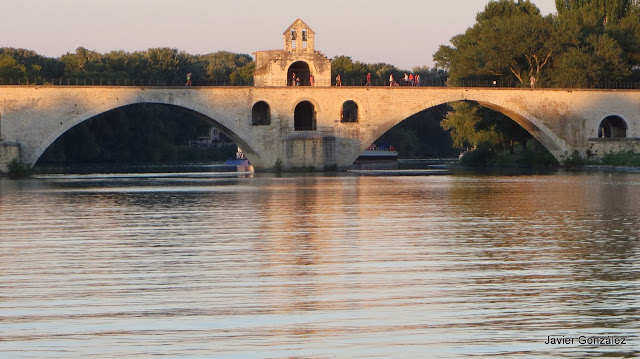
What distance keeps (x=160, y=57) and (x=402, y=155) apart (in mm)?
24813

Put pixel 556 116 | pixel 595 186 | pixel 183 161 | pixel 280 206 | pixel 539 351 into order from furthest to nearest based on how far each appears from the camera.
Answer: pixel 183 161 < pixel 556 116 < pixel 595 186 < pixel 280 206 < pixel 539 351

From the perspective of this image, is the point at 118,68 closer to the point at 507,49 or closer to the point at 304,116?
the point at 304,116

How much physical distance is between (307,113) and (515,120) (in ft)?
41.0

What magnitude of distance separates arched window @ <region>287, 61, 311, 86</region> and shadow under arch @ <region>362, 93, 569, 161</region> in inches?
218

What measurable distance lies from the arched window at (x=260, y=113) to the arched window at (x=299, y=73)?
7.71ft

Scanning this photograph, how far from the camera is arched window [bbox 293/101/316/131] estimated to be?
6091 cm

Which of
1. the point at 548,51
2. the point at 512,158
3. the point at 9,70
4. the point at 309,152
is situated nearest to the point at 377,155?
the point at 512,158

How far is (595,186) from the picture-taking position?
3725 centimetres

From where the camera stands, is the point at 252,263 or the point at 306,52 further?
the point at 306,52

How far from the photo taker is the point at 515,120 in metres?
63.8

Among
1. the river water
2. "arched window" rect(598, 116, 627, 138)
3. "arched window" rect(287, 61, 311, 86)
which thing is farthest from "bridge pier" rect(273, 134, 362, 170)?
the river water

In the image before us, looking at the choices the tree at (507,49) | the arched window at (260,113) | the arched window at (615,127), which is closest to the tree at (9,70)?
the arched window at (260,113)

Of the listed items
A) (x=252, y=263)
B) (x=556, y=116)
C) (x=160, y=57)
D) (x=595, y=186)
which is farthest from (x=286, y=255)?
(x=160, y=57)

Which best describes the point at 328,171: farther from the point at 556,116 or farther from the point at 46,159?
the point at 46,159
